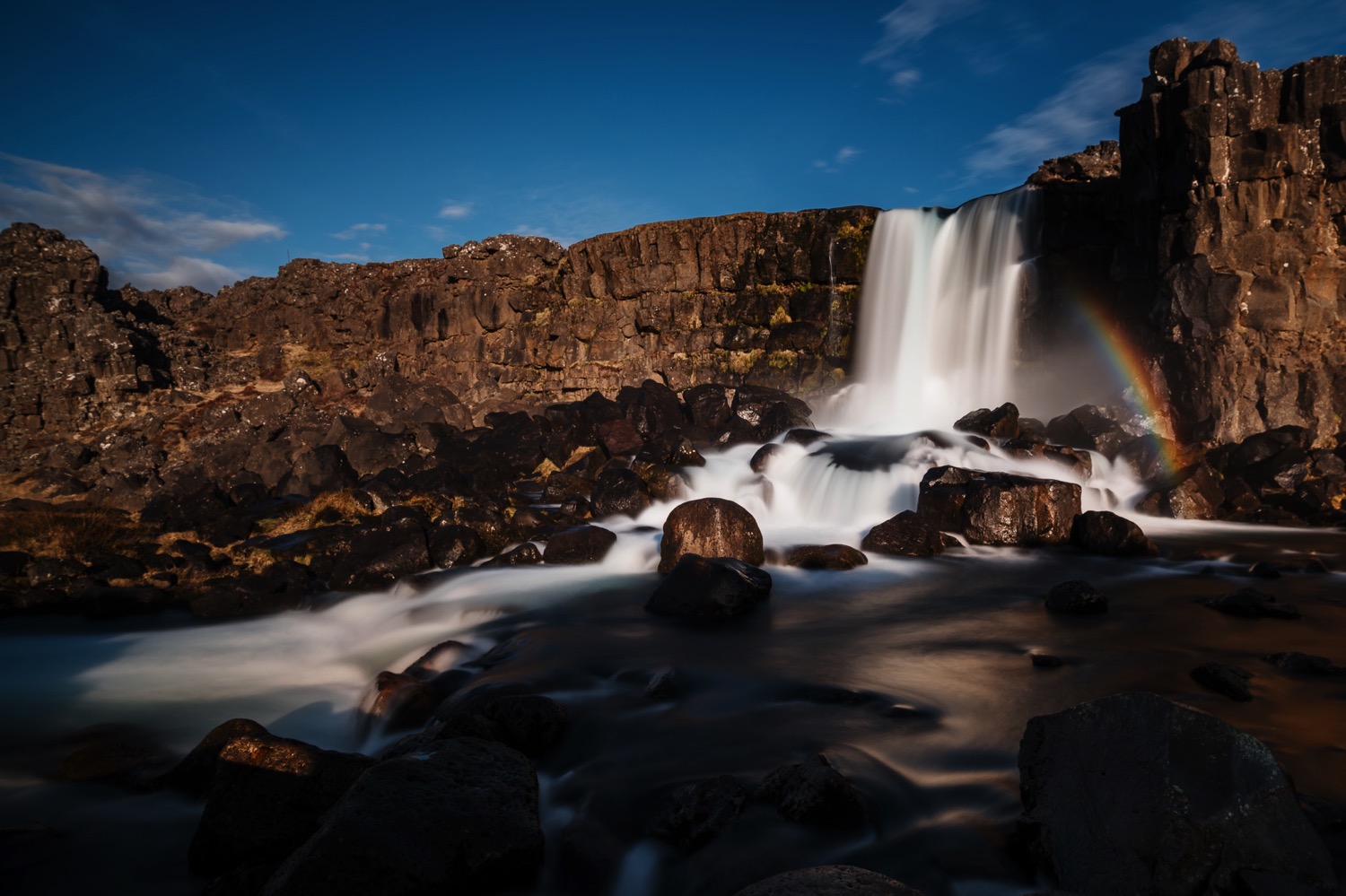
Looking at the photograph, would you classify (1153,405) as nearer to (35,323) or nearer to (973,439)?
(973,439)

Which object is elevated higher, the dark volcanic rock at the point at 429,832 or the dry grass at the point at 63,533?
the dark volcanic rock at the point at 429,832

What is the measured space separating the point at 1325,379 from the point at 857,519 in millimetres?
10638

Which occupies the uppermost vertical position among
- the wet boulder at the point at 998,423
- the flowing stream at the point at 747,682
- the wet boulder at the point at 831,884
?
the wet boulder at the point at 998,423

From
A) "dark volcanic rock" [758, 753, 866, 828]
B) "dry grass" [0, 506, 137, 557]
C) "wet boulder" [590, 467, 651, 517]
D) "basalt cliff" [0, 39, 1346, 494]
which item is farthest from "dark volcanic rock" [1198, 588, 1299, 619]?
"dry grass" [0, 506, 137, 557]

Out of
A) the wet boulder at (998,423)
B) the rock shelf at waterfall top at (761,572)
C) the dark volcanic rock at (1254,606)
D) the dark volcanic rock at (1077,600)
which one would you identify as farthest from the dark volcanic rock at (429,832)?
the wet boulder at (998,423)

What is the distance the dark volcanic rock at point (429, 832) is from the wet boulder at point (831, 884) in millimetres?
1441

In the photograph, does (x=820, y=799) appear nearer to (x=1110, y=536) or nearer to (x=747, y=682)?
(x=747, y=682)

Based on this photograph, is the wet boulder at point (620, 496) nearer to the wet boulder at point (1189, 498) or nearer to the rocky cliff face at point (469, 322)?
the wet boulder at point (1189, 498)

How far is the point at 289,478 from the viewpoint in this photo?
19.0 meters

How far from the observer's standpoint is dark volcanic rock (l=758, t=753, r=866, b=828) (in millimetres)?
4312

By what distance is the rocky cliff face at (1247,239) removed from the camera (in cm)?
1516

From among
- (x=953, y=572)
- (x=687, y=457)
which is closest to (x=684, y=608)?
(x=953, y=572)

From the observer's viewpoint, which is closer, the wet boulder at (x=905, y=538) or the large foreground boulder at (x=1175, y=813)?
the large foreground boulder at (x=1175, y=813)

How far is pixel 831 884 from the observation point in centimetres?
280
